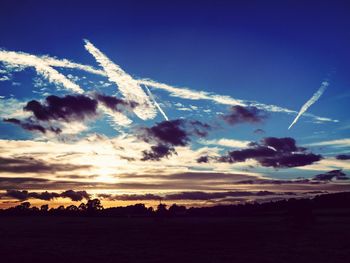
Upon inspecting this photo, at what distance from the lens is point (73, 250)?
65.5m

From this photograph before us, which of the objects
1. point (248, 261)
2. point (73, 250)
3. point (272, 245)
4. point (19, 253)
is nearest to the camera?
point (248, 261)

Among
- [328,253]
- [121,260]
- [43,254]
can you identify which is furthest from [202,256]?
[43,254]

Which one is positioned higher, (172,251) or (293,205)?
(293,205)

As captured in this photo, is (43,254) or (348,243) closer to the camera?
(43,254)

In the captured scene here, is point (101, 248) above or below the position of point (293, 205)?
below

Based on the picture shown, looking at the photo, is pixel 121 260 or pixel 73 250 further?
pixel 73 250

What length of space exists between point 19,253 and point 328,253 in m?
46.5

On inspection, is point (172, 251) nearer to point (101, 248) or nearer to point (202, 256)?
point (202, 256)

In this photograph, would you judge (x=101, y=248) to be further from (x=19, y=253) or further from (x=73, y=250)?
(x=19, y=253)

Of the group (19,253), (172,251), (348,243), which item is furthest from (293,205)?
(19,253)

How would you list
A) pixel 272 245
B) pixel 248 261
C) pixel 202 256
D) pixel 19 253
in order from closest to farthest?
pixel 248 261, pixel 202 256, pixel 19 253, pixel 272 245

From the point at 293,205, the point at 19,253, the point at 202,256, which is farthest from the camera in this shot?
the point at 293,205

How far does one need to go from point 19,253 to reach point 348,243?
184 feet

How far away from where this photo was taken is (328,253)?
59625 millimetres
